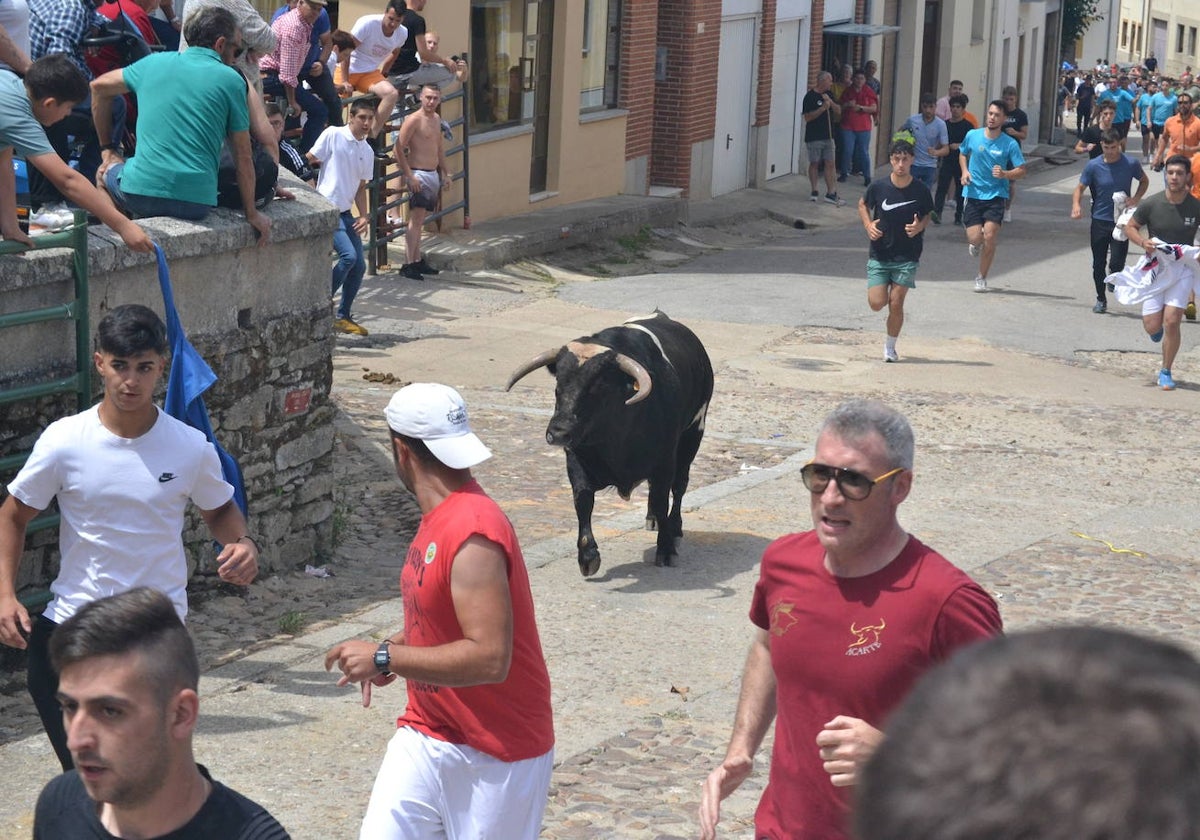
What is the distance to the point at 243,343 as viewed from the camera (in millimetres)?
8898

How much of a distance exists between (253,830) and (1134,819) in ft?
7.73

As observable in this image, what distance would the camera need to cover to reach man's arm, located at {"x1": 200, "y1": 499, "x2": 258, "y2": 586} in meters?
5.57

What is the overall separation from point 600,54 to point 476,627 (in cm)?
2047

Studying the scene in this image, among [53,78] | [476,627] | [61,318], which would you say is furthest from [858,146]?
[476,627]

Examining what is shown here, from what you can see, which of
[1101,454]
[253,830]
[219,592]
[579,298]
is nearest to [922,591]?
[253,830]

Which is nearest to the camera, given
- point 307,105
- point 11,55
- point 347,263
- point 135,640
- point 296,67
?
point 135,640

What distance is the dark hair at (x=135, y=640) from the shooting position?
3.25 metres

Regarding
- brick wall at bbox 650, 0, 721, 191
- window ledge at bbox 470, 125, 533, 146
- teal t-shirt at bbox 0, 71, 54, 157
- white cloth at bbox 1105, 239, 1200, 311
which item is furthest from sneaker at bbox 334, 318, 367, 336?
brick wall at bbox 650, 0, 721, 191

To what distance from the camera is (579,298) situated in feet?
60.6

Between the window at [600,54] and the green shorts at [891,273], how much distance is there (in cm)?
864

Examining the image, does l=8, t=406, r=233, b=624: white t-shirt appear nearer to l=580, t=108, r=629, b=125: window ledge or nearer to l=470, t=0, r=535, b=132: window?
l=470, t=0, r=535, b=132: window

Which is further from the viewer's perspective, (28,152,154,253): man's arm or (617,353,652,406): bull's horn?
(617,353,652,406): bull's horn

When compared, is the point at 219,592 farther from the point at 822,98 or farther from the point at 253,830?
the point at 822,98

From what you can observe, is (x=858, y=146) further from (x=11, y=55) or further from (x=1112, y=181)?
(x=11, y=55)
